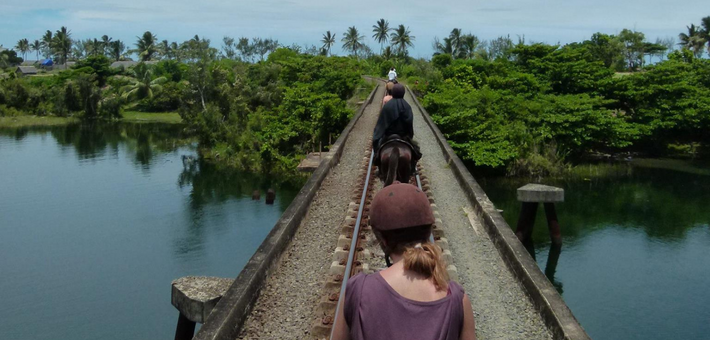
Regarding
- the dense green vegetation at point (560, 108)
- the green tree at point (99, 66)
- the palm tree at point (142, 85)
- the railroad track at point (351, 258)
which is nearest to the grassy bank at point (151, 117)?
the palm tree at point (142, 85)

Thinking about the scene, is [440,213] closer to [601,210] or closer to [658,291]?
[658,291]

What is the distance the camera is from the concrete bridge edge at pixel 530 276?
5.93 m

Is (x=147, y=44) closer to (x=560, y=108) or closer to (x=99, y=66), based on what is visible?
(x=99, y=66)

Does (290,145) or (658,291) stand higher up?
(290,145)

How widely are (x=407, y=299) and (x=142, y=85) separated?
65.3 meters

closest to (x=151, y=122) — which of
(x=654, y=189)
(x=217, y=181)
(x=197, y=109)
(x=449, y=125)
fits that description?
(x=197, y=109)

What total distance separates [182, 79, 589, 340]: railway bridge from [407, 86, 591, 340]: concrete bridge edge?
1 cm

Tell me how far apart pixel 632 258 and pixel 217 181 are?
2029 centimetres

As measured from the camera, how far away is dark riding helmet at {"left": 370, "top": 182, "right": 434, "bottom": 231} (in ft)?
9.15

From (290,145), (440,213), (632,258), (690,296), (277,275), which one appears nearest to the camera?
(277,275)

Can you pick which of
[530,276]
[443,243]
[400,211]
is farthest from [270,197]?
[400,211]

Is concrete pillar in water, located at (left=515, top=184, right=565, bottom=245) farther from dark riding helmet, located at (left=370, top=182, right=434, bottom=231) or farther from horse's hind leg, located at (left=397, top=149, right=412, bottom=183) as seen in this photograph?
dark riding helmet, located at (left=370, top=182, right=434, bottom=231)

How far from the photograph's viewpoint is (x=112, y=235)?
2181 cm

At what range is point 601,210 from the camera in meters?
22.7
